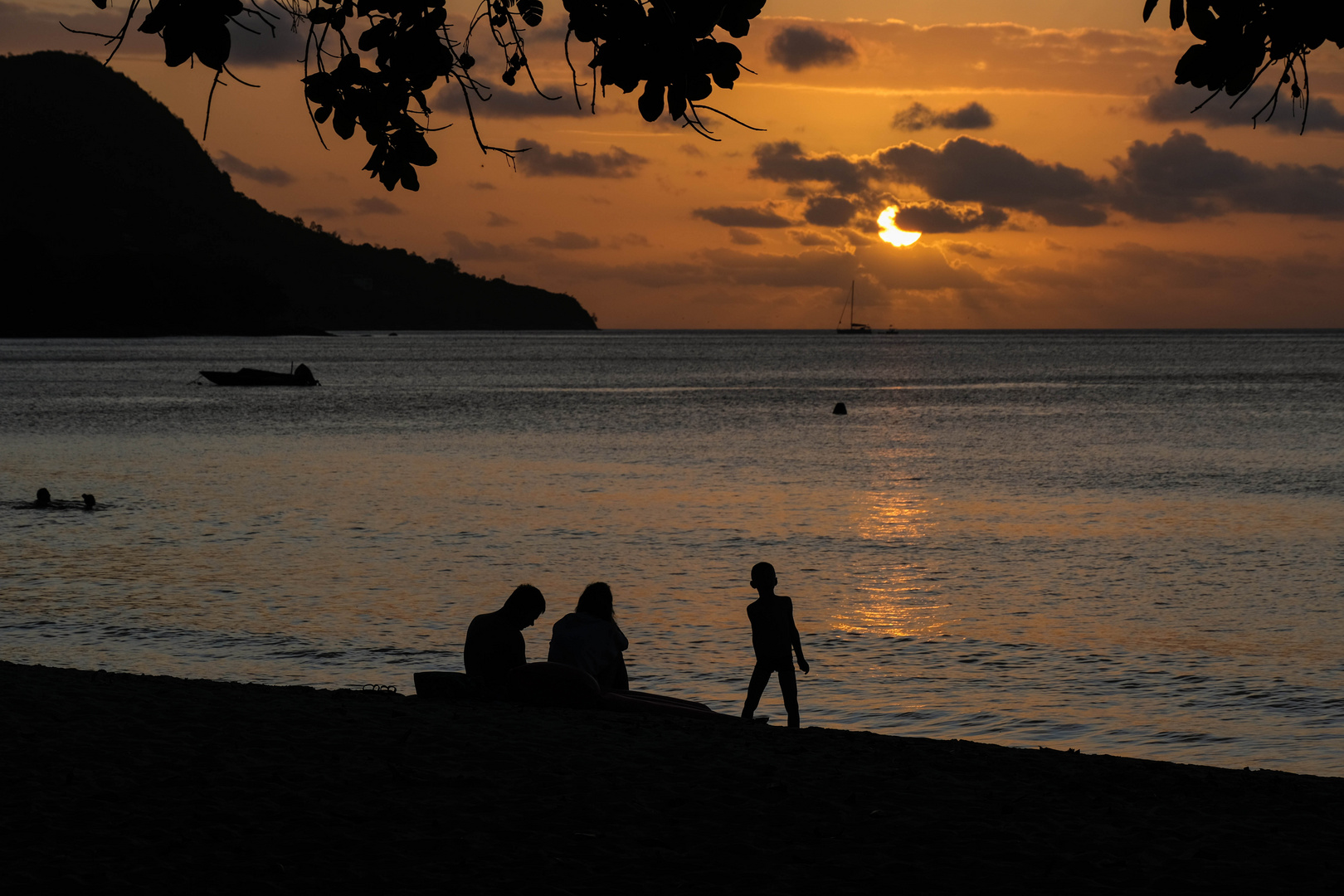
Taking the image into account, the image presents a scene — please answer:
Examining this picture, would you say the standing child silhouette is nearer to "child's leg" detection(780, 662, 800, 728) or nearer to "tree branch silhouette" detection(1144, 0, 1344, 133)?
"child's leg" detection(780, 662, 800, 728)

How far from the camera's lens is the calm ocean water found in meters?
15.3

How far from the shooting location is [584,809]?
25.1 ft

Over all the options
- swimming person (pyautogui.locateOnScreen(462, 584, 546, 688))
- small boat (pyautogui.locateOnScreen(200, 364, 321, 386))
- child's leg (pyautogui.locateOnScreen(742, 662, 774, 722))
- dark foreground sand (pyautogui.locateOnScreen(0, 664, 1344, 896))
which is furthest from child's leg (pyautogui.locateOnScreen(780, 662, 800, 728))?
small boat (pyautogui.locateOnScreen(200, 364, 321, 386))

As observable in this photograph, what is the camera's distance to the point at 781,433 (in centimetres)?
6153

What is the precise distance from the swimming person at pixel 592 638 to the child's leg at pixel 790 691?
202 cm

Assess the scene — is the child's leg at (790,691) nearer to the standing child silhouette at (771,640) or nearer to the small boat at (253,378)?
the standing child silhouette at (771,640)

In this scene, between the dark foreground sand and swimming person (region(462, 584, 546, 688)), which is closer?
the dark foreground sand

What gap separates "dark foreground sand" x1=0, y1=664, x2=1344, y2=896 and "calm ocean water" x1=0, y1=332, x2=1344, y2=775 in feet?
13.8

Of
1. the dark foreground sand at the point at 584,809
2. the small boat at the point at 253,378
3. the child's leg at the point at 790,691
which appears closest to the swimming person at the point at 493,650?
the dark foreground sand at the point at 584,809

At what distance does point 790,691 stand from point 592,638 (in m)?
2.44

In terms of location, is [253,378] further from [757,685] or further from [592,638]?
[592,638]

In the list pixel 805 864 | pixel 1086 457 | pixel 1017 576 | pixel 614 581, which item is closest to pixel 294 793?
pixel 805 864

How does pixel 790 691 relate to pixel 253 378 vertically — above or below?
below

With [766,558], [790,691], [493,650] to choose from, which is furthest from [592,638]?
[766,558]
